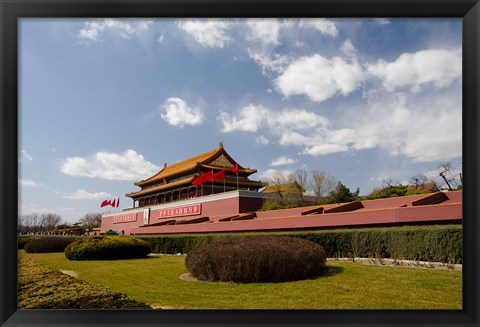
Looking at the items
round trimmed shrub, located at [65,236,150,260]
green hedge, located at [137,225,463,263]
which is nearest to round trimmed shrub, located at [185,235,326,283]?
green hedge, located at [137,225,463,263]

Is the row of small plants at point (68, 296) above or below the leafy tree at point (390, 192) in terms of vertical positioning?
below

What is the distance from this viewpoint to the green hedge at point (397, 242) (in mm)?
6168

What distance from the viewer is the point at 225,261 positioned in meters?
4.99

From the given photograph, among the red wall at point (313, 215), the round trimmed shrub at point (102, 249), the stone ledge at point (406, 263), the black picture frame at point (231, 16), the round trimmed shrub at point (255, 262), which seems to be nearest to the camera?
the black picture frame at point (231, 16)

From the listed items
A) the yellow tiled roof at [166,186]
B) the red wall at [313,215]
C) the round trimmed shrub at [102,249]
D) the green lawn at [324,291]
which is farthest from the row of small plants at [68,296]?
the yellow tiled roof at [166,186]

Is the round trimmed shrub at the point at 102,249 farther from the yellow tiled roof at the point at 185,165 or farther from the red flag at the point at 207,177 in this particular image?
the yellow tiled roof at the point at 185,165

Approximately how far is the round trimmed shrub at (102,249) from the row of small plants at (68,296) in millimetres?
Answer: 4077

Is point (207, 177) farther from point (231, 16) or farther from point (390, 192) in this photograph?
point (231, 16)

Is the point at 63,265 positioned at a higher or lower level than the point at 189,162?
lower

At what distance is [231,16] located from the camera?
2.33m
